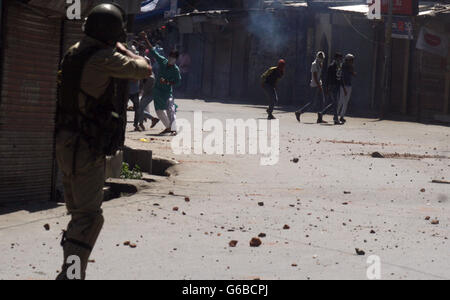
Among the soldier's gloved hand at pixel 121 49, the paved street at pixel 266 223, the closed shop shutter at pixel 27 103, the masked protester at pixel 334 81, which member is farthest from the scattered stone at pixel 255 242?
the masked protester at pixel 334 81

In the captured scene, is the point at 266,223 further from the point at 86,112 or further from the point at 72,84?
the point at 72,84

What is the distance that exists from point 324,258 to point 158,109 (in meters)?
11.0

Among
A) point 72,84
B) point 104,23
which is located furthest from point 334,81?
point 72,84

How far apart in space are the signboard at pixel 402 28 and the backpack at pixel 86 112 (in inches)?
848

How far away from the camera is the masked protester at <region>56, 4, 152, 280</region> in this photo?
552cm

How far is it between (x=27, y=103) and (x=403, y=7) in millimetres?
18609

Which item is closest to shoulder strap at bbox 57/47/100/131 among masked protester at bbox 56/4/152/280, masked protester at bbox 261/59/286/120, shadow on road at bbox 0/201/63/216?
masked protester at bbox 56/4/152/280

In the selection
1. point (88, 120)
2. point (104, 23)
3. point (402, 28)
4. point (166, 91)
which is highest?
point (402, 28)

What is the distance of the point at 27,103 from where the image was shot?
920 centimetres

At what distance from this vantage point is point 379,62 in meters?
29.1

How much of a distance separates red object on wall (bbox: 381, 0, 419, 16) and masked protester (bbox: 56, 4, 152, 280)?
69.8 feet

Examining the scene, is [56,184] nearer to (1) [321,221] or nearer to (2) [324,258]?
(1) [321,221]
